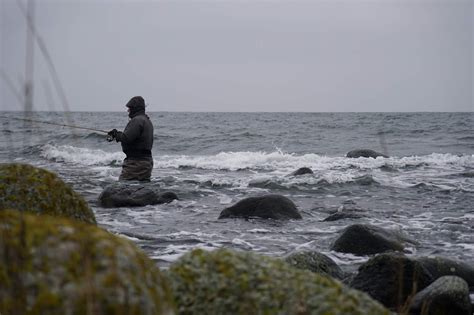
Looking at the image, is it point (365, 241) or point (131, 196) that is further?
point (131, 196)

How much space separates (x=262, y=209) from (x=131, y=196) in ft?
8.81

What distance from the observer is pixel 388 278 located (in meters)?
5.07

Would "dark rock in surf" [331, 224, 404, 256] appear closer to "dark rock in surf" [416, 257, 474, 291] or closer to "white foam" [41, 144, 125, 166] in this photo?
"dark rock in surf" [416, 257, 474, 291]

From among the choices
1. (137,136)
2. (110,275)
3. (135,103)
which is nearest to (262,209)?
(137,136)

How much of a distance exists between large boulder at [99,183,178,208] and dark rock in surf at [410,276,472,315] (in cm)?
650

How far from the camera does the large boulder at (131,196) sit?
10094mm

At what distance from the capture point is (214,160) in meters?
21.8

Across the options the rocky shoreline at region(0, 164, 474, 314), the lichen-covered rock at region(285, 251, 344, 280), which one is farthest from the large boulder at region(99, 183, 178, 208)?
the rocky shoreline at region(0, 164, 474, 314)

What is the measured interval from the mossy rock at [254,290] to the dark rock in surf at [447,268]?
12.2 ft

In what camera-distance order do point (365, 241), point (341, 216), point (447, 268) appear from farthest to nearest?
point (341, 216), point (365, 241), point (447, 268)

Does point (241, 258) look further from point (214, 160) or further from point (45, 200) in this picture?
point (214, 160)

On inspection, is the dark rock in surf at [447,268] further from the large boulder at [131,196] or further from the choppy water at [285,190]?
the large boulder at [131,196]

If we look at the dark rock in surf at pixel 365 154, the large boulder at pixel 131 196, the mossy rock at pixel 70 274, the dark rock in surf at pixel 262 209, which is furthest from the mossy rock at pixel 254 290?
the dark rock in surf at pixel 365 154

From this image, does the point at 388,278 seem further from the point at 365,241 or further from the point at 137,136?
the point at 137,136
